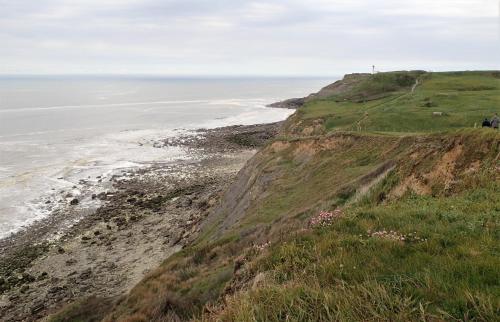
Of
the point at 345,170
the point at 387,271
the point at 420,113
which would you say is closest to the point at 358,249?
the point at 387,271

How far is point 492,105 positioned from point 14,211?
4577cm

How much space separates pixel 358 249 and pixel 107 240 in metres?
28.8

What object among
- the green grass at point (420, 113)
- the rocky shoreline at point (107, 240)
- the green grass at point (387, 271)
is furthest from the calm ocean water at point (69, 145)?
the green grass at point (387, 271)

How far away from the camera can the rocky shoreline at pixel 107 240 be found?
25.1 metres

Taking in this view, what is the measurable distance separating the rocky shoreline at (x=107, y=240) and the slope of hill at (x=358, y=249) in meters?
5.93

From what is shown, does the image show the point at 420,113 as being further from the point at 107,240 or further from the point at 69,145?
the point at 69,145

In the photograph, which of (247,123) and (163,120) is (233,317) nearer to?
(247,123)

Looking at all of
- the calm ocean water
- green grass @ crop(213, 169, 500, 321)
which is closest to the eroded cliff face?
green grass @ crop(213, 169, 500, 321)

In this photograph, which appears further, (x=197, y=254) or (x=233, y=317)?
(x=197, y=254)

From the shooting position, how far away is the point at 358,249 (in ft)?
26.5

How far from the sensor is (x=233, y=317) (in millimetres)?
6219

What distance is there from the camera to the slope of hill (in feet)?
19.5

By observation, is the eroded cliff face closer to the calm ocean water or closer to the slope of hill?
the slope of hill

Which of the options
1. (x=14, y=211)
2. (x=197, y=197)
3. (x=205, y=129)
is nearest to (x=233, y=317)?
(x=197, y=197)
